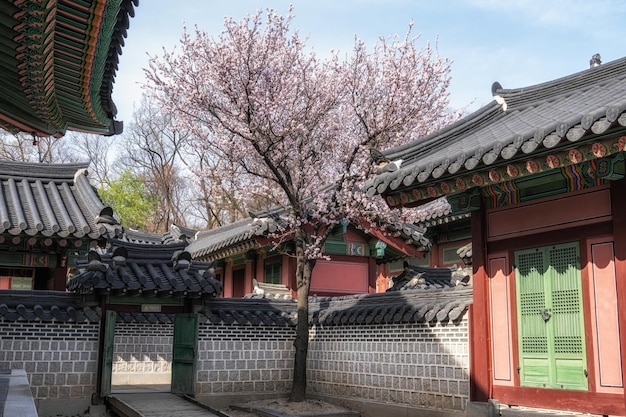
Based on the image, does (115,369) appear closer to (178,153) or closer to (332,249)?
(332,249)

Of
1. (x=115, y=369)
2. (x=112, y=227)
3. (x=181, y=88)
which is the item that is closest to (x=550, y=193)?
(x=181, y=88)

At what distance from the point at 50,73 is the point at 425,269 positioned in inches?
543

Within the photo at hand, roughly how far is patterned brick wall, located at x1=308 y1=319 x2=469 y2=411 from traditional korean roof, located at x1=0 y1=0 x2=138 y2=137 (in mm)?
6580

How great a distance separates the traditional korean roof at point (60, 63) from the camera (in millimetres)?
4441

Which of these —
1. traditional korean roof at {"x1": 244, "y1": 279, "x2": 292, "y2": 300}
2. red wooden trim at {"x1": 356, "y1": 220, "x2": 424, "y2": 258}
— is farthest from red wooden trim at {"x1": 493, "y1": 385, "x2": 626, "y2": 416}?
red wooden trim at {"x1": 356, "y1": 220, "x2": 424, "y2": 258}

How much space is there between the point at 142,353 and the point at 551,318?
13358 millimetres

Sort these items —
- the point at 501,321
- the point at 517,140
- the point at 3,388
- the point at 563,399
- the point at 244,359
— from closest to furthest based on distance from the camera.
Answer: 1. the point at 3,388
2. the point at 517,140
3. the point at 563,399
4. the point at 501,321
5. the point at 244,359

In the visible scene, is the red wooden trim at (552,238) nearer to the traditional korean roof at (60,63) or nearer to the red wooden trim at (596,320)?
the red wooden trim at (596,320)

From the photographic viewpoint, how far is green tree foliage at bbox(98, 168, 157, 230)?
37906mm

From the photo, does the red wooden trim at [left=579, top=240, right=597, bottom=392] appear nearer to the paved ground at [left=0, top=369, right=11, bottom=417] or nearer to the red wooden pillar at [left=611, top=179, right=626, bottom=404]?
the red wooden pillar at [left=611, top=179, right=626, bottom=404]

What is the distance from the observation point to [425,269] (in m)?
18.0

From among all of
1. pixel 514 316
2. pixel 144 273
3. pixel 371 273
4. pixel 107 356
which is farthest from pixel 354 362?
pixel 371 273

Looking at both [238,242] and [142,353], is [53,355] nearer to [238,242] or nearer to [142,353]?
[142,353]

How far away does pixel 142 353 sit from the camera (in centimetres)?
1948
